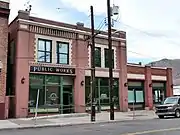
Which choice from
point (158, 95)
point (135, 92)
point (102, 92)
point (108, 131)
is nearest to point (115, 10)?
point (102, 92)

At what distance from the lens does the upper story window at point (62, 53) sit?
28875 millimetres

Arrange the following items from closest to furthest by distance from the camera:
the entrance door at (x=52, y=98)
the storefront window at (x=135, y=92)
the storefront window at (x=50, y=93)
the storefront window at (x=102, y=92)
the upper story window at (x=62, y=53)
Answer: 1. the storefront window at (x=50, y=93)
2. the entrance door at (x=52, y=98)
3. the upper story window at (x=62, y=53)
4. the storefront window at (x=102, y=92)
5. the storefront window at (x=135, y=92)

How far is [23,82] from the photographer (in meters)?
25.8

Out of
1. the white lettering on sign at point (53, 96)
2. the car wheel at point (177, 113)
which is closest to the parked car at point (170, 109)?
the car wheel at point (177, 113)

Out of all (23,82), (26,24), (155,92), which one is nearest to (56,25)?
(26,24)

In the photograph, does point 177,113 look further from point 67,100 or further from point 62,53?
point 62,53

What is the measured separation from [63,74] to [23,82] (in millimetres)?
4226

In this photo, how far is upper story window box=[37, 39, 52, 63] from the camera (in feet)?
90.6

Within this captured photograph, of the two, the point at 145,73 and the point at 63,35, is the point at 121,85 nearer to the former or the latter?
the point at 145,73

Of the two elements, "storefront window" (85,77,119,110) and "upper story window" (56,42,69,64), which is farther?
"storefront window" (85,77,119,110)

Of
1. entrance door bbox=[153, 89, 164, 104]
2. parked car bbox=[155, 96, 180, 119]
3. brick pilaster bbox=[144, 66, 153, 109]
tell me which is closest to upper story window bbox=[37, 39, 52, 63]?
parked car bbox=[155, 96, 180, 119]

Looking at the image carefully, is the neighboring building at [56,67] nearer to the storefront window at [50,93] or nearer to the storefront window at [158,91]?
the storefront window at [50,93]

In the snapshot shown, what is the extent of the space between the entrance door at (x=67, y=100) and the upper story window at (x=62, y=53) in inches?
102

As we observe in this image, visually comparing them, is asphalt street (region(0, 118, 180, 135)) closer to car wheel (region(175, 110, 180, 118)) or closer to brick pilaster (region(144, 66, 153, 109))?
car wheel (region(175, 110, 180, 118))
